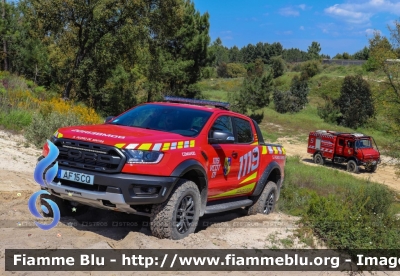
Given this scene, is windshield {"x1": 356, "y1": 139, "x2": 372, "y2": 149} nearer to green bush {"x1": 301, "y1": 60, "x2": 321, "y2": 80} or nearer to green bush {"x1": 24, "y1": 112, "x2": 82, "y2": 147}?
green bush {"x1": 24, "y1": 112, "x2": 82, "y2": 147}

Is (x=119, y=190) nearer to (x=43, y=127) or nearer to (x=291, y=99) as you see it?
(x=43, y=127)

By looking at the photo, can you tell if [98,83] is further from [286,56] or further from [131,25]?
[286,56]

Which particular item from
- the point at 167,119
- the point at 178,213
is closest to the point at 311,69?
the point at 167,119

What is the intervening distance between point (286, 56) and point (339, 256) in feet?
395

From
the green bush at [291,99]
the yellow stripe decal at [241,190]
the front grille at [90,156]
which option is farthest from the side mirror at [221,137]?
the green bush at [291,99]

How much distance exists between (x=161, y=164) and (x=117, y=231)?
4.07 feet

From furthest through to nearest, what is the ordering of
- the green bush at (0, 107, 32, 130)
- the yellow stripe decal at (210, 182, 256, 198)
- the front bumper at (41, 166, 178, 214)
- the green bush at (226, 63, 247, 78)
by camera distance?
the green bush at (226, 63, 247, 78) → the green bush at (0, 107, 32, 130) → the yellow stripe decal at (210, 182, 256, 198) → the front bumper at (41, 166, 178, 214)

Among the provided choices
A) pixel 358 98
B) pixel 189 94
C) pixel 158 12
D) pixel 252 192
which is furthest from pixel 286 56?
pixel 252 192

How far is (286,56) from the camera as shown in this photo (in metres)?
122

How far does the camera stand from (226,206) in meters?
6.64

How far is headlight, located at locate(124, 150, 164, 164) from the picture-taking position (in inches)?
201

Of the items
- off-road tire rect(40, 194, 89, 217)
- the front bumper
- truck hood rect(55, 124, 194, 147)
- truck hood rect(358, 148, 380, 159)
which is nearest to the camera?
the front bumper

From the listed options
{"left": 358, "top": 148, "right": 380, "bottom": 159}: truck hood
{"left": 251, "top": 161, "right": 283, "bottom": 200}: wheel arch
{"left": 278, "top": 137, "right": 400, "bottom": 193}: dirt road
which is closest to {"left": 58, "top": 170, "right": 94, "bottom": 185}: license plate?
{"left": 251, "top": 161, "right": 283, "bottom": 200}: wheel arch

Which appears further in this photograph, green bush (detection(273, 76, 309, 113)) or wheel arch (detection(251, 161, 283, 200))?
green bush (detection(273, 76, 309, 113))
